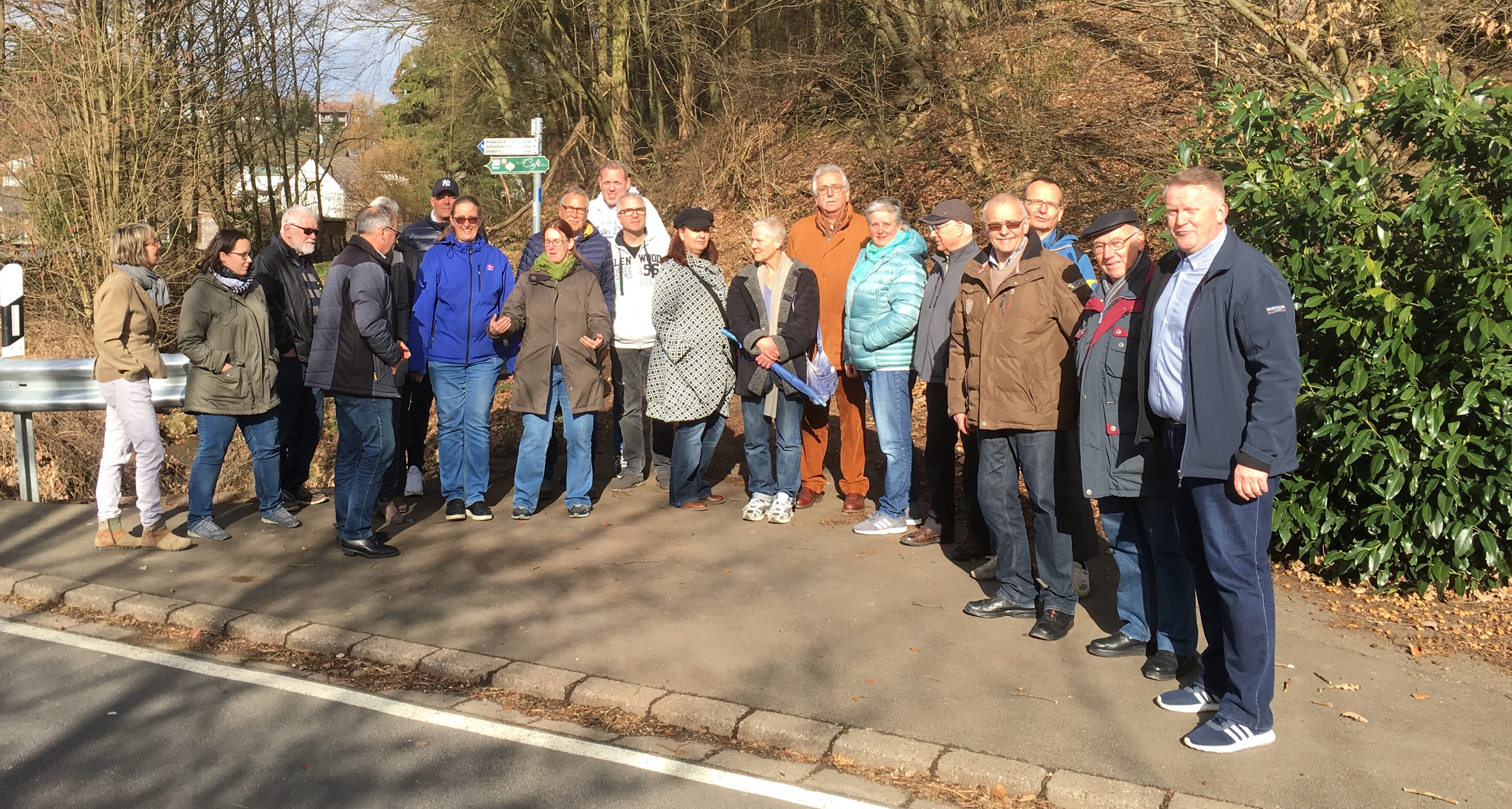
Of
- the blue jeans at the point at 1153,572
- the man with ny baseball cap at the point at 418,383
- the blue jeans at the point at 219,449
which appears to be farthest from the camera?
the man with ny baseball cap at the point at 418,383

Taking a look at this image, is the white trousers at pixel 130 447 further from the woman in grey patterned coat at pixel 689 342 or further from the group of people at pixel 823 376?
the woman in grey patterned coat at pixel 689 342

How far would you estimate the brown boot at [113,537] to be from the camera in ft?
24.6

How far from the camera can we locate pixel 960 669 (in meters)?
5.48

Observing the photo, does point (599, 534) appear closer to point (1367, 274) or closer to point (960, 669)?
point (960, 669)

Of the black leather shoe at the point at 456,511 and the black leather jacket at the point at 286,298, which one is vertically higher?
the black leather jacket at the point at 286,298

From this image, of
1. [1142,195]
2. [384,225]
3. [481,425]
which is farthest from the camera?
[1142,195]

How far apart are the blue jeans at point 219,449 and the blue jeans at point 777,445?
120 inches

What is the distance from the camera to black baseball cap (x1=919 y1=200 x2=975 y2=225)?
23.7 ft

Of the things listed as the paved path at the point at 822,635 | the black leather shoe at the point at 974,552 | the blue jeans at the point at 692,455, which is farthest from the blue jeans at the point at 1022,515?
the blue jeans at the point at 692,455

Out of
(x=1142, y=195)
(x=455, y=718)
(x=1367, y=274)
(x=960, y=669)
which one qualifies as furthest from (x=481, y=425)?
(x=1142, y=195)

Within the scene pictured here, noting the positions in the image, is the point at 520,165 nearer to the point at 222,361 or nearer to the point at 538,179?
the point at 538,179

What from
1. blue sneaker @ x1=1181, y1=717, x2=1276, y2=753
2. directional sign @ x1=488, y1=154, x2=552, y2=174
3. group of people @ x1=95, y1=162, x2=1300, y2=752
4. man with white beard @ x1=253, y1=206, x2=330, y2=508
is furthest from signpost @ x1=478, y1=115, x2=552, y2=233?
blue sneaker @ x1=1181, y1=717, x2=1276, y2=753

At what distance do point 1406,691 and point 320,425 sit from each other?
6.76 m

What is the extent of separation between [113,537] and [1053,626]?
553 cm
